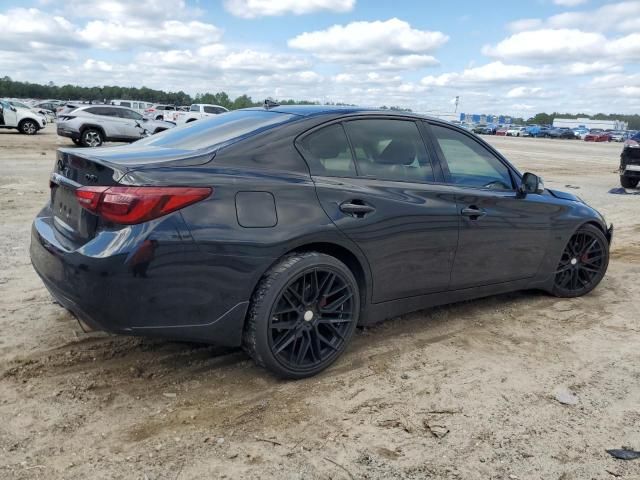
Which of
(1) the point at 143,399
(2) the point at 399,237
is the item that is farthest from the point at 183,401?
(2) the point at 399,237

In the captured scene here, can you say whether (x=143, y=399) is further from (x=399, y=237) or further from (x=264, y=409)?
(x=399, y=237)

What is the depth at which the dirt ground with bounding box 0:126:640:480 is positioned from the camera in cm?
268

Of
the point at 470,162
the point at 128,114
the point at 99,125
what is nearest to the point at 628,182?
the point at 470,162


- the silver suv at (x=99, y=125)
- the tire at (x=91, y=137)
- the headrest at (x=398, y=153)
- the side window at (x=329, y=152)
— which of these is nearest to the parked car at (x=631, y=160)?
the headrest at (x=398, y=153)

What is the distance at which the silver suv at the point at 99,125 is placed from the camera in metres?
20.2

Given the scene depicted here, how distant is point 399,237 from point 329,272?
1.98 ft

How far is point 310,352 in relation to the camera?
11.4ft

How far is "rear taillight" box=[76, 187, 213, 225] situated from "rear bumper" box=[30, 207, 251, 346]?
0.18ft

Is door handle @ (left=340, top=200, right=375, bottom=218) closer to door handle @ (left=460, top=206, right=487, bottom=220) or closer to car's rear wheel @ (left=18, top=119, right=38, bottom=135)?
door handle @ (left=460, top=206, right=487, bottom=220)

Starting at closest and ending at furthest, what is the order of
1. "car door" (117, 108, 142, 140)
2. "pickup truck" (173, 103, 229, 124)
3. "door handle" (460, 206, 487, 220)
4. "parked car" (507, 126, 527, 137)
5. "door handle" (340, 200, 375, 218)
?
"door handle" (340, 200, 375, 218) < "door handle" (460, 206, 487, 220) < "car door" (117, 108, 142, 140) < "pickup truck" (173, 103, 229, 124) < "parked car" (507, 126, 527, 137)

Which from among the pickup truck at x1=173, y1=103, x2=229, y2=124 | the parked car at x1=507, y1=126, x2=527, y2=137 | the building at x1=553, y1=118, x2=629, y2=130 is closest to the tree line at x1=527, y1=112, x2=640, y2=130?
the building at x1=553, y1=118, x2=629, y2=130

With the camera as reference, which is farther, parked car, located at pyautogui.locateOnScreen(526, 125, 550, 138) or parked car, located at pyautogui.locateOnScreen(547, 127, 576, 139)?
parked car, located at pyautogui.locateOnScreen(526, 125, 550, 138)

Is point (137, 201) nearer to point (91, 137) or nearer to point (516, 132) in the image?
point (91, 137)

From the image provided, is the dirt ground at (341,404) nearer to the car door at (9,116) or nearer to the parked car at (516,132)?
the car door at (9,116)
